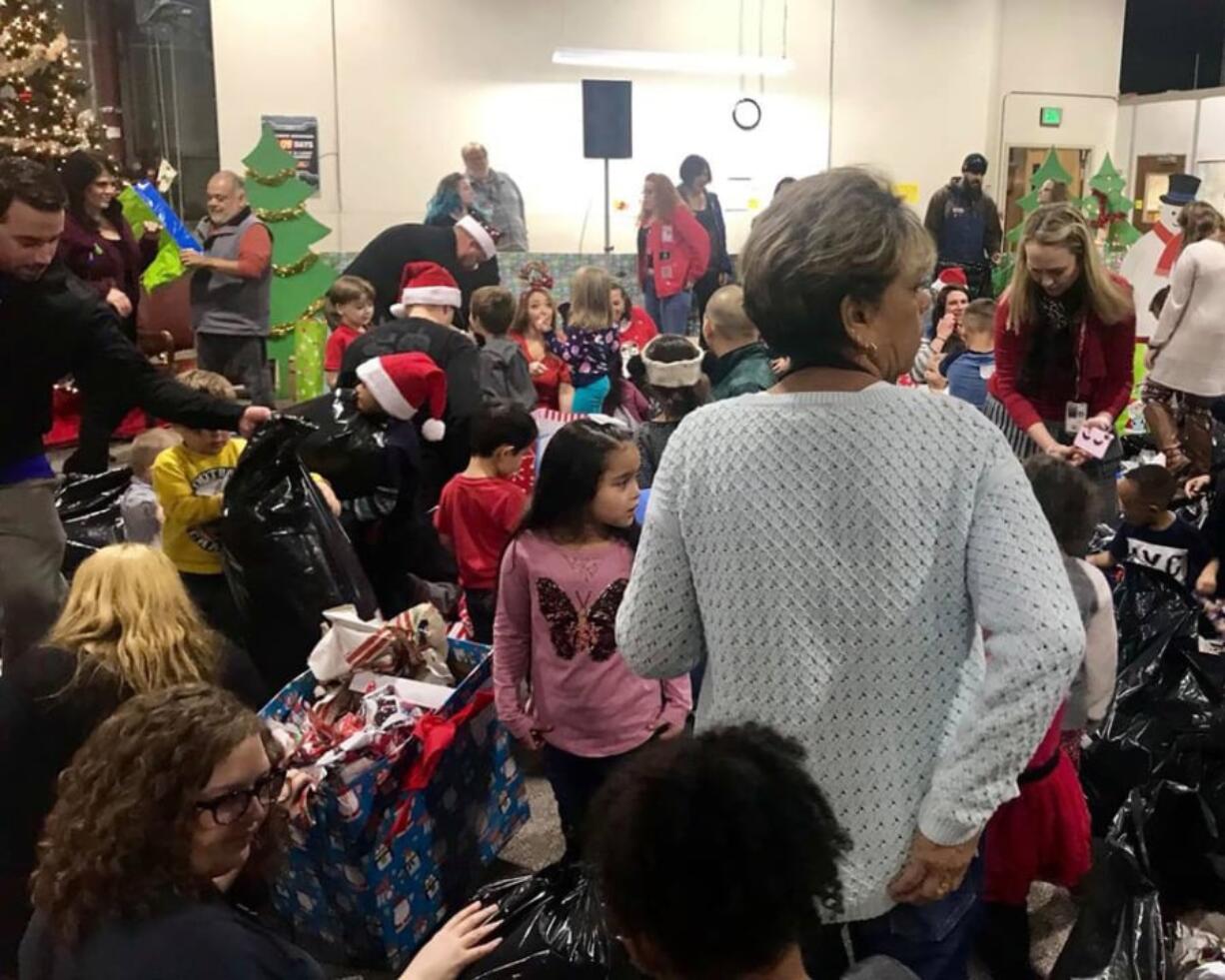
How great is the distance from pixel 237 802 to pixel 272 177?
25.0 ft

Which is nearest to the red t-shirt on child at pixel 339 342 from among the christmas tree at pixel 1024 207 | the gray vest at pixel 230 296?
the gray vest at pixel 230 296

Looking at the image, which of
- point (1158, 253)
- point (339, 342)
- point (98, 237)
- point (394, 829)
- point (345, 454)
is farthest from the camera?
point (1158, 253)

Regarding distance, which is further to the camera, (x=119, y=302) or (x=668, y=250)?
(x=668, y=250)

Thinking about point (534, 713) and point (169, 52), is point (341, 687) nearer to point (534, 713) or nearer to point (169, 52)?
point (534, 713)

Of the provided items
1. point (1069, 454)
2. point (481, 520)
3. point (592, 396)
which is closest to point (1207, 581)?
point (1069, 454)

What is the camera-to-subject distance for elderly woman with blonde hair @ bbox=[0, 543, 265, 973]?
83.0 inches

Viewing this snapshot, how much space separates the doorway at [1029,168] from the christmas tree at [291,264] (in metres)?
6.74

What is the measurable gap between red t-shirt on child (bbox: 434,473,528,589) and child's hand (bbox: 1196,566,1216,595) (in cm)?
184

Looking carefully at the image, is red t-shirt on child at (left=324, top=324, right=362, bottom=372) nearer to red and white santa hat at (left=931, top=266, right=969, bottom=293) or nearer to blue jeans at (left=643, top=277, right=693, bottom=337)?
red and white santa hat at (left=931, top=266, right=969, bottom=293)

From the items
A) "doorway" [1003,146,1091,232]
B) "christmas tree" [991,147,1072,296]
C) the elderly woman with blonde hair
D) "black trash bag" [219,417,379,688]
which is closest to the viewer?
the elderly woman with blonde hair

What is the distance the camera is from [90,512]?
3.95 meters

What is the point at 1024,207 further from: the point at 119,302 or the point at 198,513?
the point at 198,513

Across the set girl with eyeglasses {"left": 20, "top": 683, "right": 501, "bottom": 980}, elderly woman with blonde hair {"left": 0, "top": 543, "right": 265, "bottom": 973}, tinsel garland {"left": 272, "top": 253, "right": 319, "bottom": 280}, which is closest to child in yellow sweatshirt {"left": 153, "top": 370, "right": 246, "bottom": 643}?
elderly woman with blonde hair {"left": 0, "top": 543, "right": 265, "bottom": 973}

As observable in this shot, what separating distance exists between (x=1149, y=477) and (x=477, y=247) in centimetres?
367
